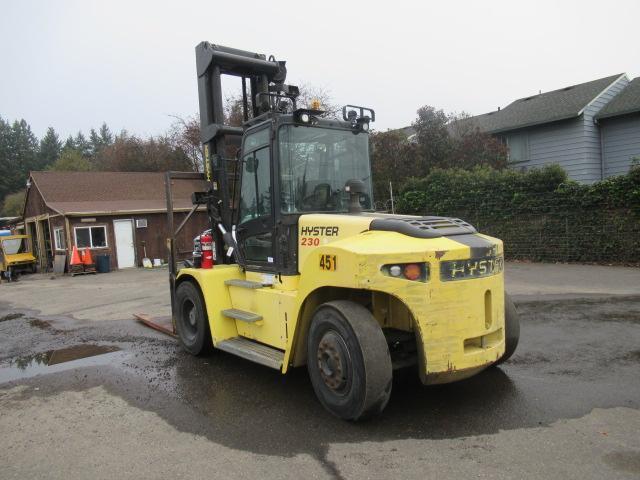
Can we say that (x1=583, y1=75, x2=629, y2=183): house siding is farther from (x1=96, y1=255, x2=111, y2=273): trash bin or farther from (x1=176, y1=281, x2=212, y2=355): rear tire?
(x1=96, y1=255, x2=111, y2=273): trash bin

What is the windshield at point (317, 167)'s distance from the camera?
5277 mm

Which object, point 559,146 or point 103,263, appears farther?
point 103,263

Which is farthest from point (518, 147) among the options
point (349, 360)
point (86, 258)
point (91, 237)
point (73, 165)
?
point (73, 165)

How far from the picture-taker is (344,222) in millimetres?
4738

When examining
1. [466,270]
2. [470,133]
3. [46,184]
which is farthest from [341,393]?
[46,184]

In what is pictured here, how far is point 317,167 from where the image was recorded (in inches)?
213

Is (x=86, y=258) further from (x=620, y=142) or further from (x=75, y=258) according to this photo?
(x=620, y=142)

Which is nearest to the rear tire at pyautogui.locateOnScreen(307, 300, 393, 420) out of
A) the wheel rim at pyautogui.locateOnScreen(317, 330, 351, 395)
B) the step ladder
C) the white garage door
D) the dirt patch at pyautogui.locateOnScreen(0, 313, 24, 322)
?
the wheel rim at pyautogui.locateOnScreen(317, 330, 351, 395)

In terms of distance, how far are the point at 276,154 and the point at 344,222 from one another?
111 cm

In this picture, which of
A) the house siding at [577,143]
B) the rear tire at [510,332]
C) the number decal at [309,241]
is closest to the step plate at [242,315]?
the number decal at [309,241]

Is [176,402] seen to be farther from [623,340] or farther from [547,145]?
[547,145]

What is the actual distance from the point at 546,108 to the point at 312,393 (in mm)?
19274

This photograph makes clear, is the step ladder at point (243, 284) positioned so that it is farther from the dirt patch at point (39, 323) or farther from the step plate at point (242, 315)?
the dirt patch at point (39, 323)

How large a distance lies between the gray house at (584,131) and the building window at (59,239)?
19.3m
